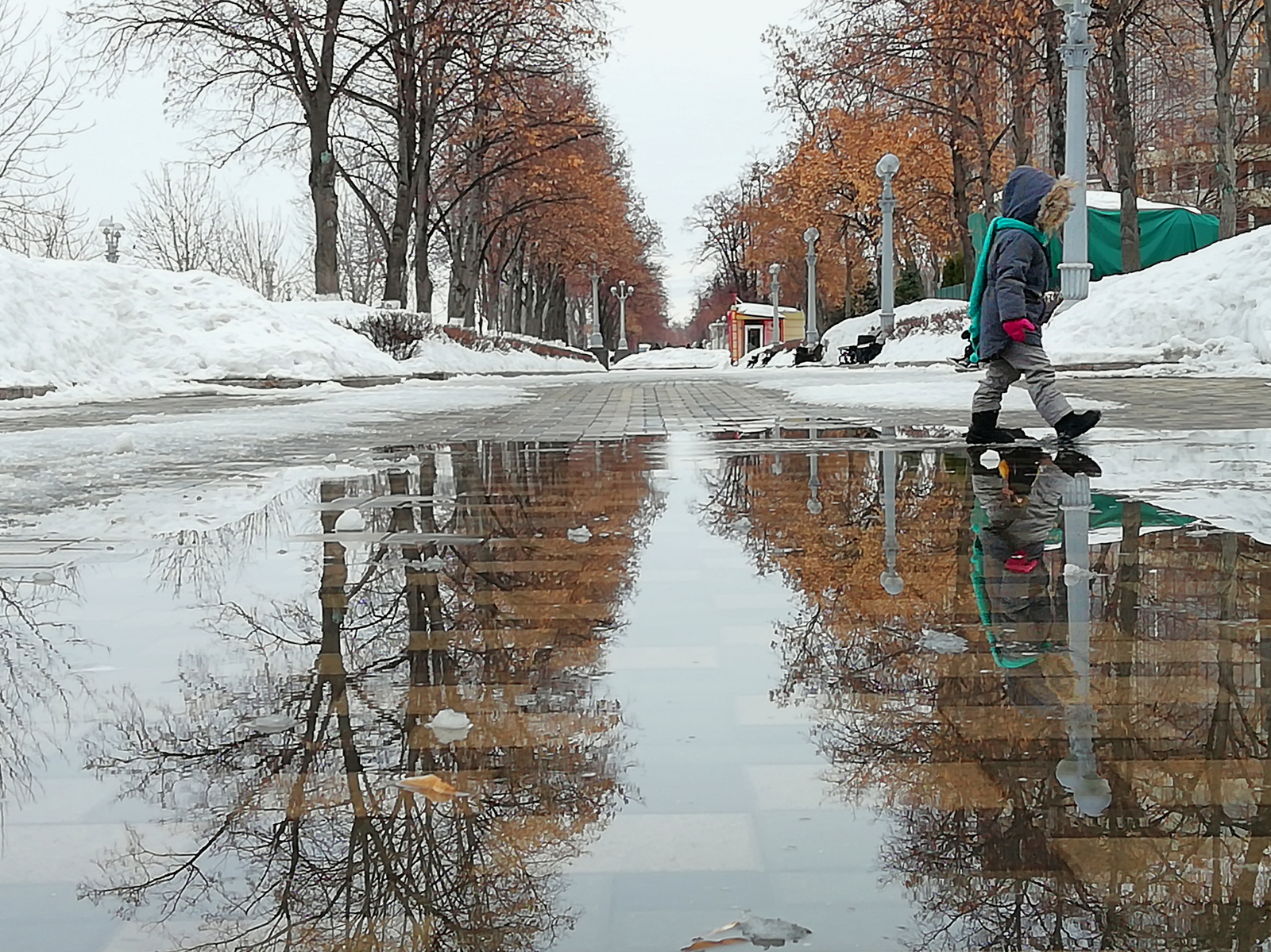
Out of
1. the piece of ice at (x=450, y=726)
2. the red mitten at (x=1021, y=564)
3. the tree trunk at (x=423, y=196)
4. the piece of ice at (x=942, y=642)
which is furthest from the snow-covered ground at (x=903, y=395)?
the tree trunk at (x=423, y=196)

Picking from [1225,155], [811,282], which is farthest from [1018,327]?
[811,282]

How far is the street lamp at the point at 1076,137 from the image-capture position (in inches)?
826

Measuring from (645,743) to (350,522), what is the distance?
3.11m

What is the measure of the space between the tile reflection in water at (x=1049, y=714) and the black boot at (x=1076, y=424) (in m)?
2.85

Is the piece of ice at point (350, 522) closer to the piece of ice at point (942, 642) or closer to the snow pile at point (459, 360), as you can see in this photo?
the piece of ice at point (942, 642)

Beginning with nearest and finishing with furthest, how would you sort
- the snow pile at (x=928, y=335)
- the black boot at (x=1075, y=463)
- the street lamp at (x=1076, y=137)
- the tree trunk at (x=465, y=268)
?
the black boot at (x=1075, y=463)
the street lamp at (x=1076, y=137)
the snow pile at (x=928, y=335)
the tree trunk at (x=465, y=268)

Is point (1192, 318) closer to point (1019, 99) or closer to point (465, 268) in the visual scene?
point (1019, 99)

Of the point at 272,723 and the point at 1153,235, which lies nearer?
the point at 272,723

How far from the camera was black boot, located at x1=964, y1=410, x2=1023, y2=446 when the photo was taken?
837 centimetres

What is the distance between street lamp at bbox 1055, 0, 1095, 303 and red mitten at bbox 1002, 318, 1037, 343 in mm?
13578

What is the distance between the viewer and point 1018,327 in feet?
25.8

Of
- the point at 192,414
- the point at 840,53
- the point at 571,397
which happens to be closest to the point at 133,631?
the point at 192,414

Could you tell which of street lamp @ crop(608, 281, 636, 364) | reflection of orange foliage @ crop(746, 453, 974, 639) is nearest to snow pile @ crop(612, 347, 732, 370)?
street lamp @ crop(608, 281, 636, 364)

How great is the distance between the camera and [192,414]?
12891mm
